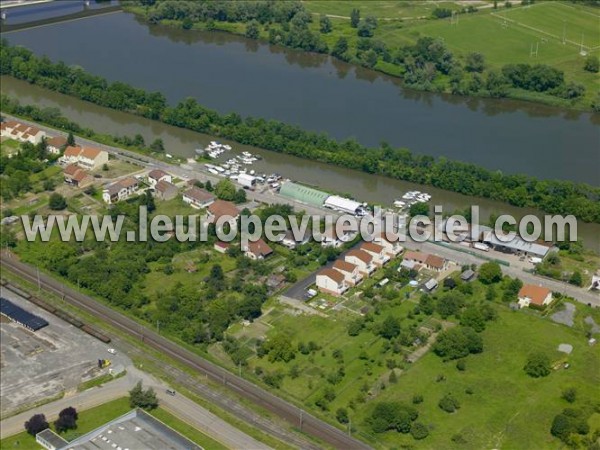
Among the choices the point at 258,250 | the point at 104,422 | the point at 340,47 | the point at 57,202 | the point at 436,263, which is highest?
the point at 340,47

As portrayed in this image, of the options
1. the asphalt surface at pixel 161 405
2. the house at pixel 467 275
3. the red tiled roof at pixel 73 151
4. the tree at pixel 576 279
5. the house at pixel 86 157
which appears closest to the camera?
the asphalt surface at pixel 161 405

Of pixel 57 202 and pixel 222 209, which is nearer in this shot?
pixel 222 209

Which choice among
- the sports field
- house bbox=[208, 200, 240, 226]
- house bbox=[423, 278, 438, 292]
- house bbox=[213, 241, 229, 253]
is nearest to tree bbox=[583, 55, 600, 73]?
the sports field

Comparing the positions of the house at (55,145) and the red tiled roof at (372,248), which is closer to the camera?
the red tiled roof at (372,248)

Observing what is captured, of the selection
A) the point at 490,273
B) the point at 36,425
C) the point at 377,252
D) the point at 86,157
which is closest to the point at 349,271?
the point at 377,252

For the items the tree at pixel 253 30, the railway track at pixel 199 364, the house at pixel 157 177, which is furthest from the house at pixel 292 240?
the tree at pixel 253 30

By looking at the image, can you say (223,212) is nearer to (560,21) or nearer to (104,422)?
(104,422)

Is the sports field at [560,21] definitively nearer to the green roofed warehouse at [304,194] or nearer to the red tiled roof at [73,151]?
the green roofed warehouse at [304,194]
